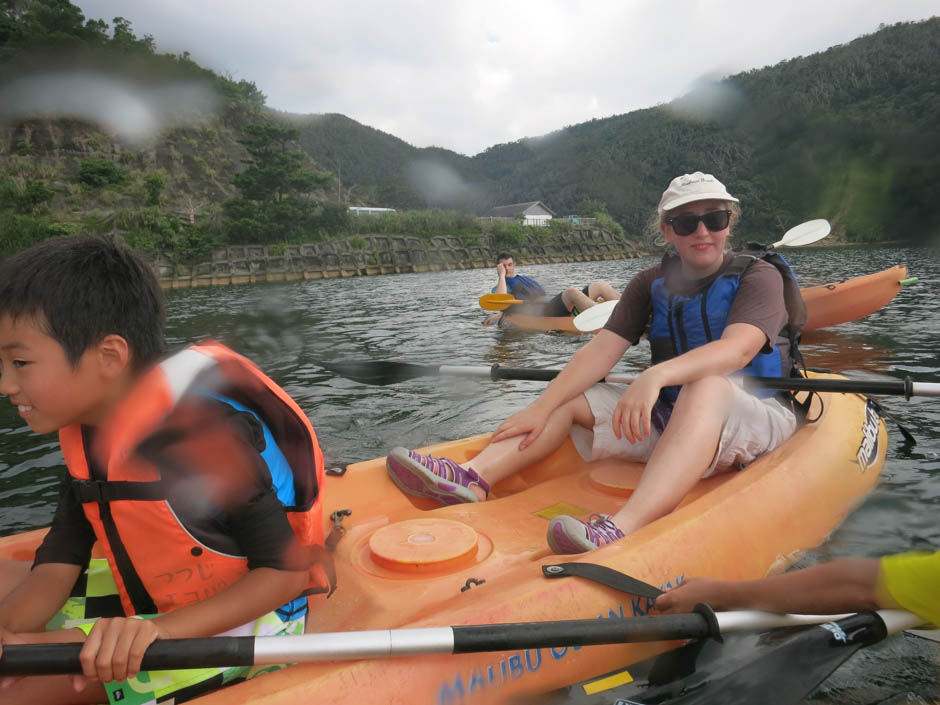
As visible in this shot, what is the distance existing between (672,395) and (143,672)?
206 cm

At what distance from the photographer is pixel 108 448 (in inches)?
48.8

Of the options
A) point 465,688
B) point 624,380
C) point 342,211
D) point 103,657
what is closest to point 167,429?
point 103,657

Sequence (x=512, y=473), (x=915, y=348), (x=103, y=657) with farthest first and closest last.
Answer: (x=915, y=348) → (x=512, y=473) → (x=103, y=657)

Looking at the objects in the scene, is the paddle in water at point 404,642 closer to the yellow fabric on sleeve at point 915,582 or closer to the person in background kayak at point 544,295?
the yellow fabric on sleeve at point 915,582

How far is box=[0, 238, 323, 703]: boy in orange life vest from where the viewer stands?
1156mm

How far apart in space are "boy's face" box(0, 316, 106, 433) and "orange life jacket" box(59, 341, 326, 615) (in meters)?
0.07

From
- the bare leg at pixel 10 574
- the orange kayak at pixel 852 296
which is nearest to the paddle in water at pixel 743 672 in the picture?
the bare leg at pixel 10 574

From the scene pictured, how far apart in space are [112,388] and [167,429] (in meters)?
0.14

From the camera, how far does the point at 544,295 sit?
10.1 m

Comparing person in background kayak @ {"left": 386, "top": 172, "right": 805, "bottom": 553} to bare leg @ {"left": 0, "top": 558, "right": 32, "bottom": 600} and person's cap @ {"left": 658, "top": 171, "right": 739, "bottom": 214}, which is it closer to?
person's cap @ {"left": 658, "top": 171, "right": 739, "bottom": 214}

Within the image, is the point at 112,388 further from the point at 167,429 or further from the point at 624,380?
the point at 624,380

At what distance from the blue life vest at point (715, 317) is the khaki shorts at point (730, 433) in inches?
5.4

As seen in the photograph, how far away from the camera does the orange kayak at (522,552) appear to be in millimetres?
1397

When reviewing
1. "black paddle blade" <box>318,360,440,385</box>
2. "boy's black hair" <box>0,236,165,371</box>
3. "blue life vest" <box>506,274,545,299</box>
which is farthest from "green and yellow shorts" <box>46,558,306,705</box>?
"blue life vest" <box>506,274,545,299</box>
